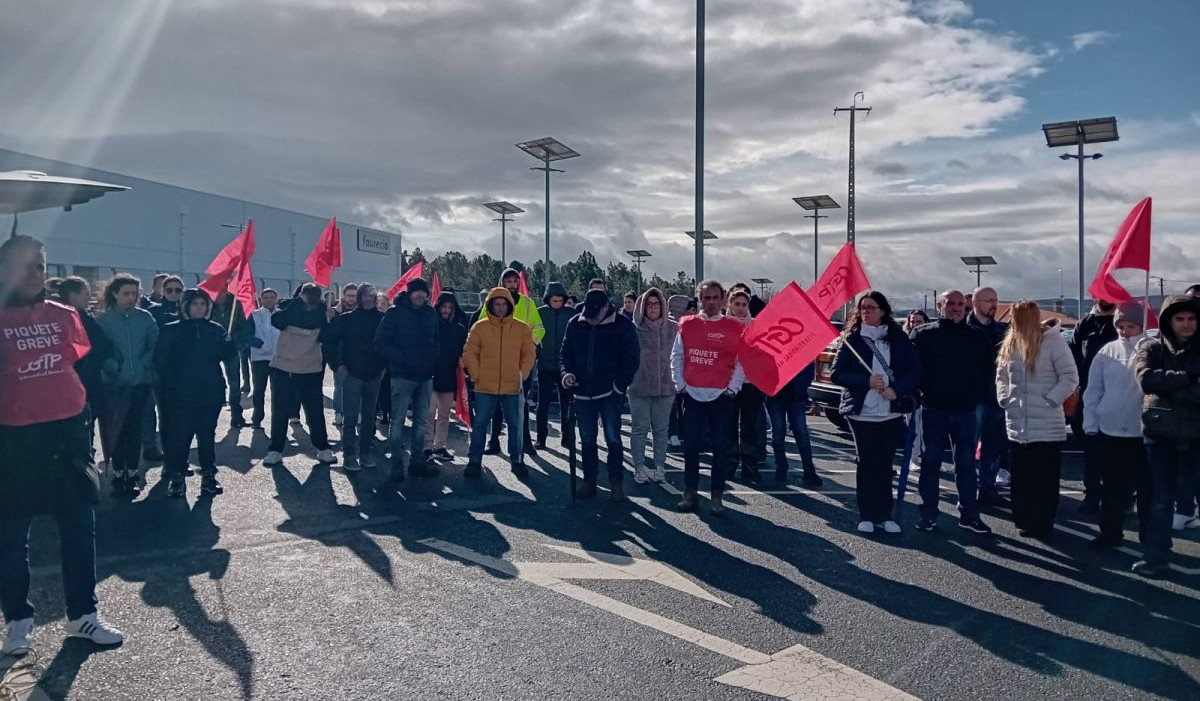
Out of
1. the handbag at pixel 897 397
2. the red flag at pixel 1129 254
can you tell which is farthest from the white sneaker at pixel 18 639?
the red flag at pixel 1129 254

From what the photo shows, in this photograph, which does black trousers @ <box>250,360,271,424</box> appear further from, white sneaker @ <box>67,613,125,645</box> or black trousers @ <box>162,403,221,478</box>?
white sneaker @ <box>67,613,125,645</box>

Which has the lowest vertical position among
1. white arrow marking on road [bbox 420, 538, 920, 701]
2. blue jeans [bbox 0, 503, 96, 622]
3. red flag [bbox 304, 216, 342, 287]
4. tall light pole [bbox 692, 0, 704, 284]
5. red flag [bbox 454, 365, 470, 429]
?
white arrow marking on road [bbox 420, 538, 920, 701]

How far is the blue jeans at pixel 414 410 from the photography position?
9.21 m

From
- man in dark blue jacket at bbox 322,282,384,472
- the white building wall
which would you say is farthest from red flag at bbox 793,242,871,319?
the white building wall

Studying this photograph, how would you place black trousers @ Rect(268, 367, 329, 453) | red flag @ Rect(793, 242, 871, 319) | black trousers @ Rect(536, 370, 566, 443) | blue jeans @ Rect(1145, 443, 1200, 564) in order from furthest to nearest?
black trousers @ Rect(536, 370, 566, 443), black trousers @ Rect(268, 367, 329, 453), red flag @ Rect(793, 242, 871, 319), blue jeans @ Rect(1145, 443, 1200, 564)

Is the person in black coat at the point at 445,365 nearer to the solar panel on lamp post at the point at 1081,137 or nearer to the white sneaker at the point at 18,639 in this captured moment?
the white sneaker at the point at 18,639

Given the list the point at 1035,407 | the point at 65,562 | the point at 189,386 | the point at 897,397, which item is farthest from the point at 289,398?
the point at 1035,407

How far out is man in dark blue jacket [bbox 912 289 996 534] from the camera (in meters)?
7.21

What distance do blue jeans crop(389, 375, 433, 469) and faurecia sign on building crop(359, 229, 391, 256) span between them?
50.8 metres

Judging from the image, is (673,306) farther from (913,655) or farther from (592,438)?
(913,655)

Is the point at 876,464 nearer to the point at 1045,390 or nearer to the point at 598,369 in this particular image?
the point at 1045,390

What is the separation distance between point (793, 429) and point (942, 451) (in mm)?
2390

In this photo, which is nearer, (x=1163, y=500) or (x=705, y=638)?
(x=705, y=638)

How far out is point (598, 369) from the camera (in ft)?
27.7
